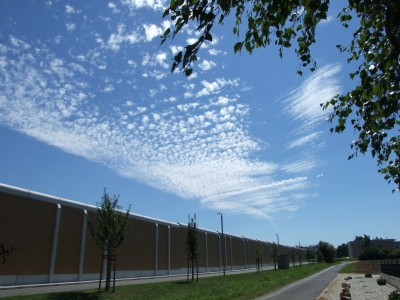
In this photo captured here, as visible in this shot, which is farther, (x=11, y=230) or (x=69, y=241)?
(x=69, y=241)

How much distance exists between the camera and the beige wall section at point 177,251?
4023cm

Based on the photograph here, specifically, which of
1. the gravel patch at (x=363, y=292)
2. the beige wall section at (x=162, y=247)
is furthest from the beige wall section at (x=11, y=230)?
the beige wall section at (x=162, y=247)

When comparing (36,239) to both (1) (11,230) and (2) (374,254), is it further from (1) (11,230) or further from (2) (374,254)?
(2) (374,254)

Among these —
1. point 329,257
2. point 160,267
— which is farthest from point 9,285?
point 329,257

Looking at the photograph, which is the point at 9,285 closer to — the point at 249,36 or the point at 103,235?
the point at 103,235

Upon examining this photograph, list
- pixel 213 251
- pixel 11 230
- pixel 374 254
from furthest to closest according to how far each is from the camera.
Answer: pixel 374 254 < pixel 213 251 < pixel 11 230

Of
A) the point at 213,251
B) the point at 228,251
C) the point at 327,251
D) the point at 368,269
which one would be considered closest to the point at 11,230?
the point at 213,251

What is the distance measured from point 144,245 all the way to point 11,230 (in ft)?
51.1

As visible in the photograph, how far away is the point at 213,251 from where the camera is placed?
53.0 meters

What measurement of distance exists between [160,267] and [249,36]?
118 ft

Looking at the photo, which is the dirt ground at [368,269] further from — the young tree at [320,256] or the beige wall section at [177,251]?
the young tree at [320,256]

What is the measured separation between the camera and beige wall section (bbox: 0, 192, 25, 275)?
20344 millimetres

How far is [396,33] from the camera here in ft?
12.4

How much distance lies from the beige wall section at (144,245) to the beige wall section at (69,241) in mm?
7958
